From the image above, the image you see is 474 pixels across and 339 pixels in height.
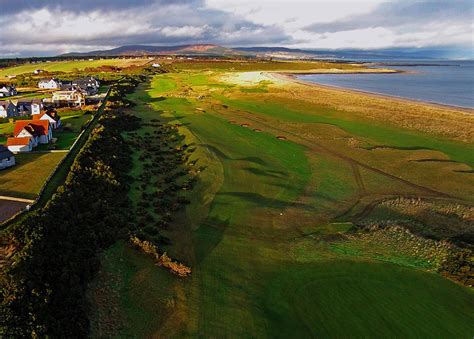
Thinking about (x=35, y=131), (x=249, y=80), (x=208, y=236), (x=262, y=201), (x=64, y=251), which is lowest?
(x=208, y=236)

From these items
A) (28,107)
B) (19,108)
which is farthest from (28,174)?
(28,107)

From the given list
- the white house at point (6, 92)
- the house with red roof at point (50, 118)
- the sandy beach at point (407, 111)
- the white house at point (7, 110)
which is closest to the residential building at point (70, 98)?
the white house at point (7, 110)

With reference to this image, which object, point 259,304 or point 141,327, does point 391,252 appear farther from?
point 141,327

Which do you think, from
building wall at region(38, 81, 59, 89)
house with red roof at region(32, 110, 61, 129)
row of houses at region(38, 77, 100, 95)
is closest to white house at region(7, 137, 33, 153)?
house with red roof at region(32, 110, 61, 129)

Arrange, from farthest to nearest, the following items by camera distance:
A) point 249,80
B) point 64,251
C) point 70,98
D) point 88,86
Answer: point 249,80
point 88,86
point 70,98
point 64,251

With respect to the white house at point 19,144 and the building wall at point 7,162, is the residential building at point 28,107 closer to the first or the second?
the white house at point 19,144

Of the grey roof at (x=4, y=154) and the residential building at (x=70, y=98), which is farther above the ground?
the residential building at (x=70, y=98)

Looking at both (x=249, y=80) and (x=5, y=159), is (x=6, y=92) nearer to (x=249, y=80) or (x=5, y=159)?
(x=249, y=80)

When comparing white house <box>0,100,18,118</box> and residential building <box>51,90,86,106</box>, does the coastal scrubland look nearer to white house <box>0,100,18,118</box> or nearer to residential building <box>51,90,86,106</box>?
white house <box>0,100,18,118</box>

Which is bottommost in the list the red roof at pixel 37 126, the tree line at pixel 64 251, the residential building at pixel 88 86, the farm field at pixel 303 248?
the farm field at pixel 303 248

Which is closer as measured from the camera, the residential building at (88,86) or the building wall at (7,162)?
the building wall at (7,162)
